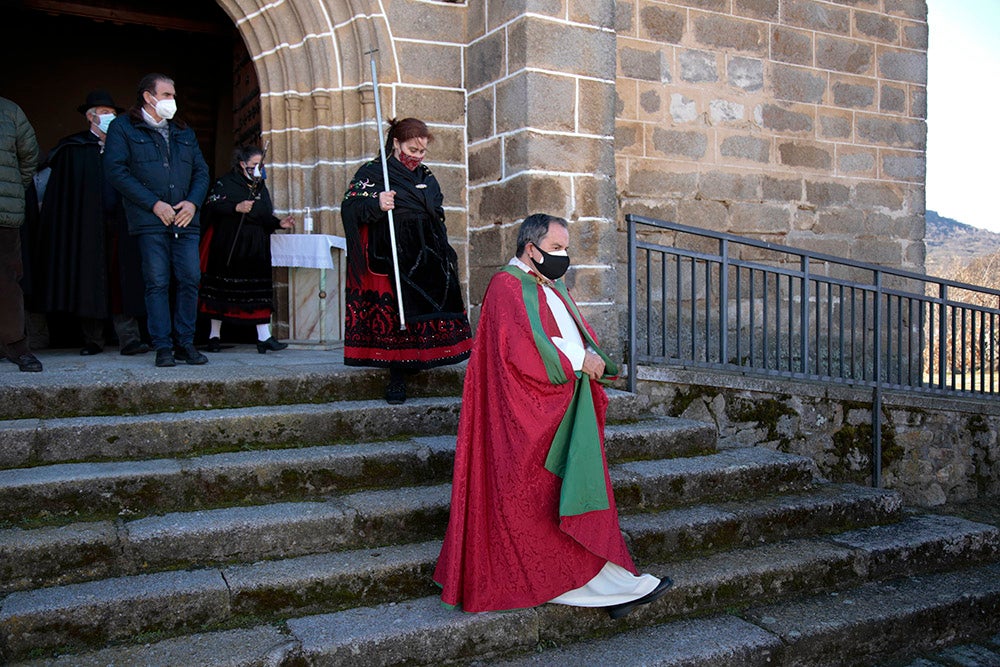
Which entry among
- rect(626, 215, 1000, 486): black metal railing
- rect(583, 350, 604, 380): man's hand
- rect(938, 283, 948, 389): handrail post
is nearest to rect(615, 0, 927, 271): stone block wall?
rect(626, 215, 1000, 486): black metal railing

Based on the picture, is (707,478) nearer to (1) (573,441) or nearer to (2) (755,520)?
(2) (755,520)

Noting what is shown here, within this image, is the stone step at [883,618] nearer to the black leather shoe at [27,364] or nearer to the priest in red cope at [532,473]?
the priest in red cope at [532,473]

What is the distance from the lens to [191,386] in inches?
172

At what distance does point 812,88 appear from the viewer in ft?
24.0

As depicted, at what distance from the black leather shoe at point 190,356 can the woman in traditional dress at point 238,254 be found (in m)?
0.90

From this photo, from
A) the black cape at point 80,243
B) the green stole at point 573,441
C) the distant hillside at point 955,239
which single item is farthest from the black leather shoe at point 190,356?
the distant hillside at point 955,239

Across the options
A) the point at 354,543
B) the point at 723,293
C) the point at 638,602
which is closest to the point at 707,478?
the point at 638,602

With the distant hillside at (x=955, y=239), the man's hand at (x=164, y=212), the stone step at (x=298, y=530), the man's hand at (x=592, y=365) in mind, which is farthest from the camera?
the distant hillside at (x=955, y=239)

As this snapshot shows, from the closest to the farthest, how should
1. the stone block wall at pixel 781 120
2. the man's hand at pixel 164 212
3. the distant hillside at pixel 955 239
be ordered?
the man's hand at pixel 164 212 → the stone block wall at pixel 781 120 → the distant hillside at pixel 955 239

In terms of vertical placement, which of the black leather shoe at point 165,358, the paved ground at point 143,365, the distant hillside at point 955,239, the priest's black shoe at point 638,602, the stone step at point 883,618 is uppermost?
the distant hillside at point 955,239

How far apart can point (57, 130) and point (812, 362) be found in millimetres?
8010

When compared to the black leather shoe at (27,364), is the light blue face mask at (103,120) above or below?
above

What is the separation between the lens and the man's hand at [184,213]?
499 centimetres

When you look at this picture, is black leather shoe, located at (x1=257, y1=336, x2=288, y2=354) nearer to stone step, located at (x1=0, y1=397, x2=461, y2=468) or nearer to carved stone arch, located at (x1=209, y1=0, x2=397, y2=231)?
carved stone arch, located at (x1=209, y1=0, x2=397, y2=231)
